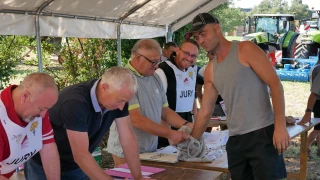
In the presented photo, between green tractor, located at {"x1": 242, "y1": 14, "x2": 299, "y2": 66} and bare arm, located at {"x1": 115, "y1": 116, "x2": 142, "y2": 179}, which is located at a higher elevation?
green tractor, located at {"x1": 242, "y1": 14, "x2": 299, "y2": 66}

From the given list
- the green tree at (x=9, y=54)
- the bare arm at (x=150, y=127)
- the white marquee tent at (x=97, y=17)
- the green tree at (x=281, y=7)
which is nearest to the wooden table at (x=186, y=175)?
the bare arm at (x=150, y=127)

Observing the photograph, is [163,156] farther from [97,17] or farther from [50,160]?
[97,17]

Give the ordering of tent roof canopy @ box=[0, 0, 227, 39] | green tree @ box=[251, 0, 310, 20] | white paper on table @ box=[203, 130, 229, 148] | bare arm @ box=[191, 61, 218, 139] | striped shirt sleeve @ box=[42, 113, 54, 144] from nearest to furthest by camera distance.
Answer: striped shirt sleeve @ box=[42, 113, 54, 144] → bare arm @ box=[191, 61, 218, 139] → white paper on table @ box=[203, 130, 229, 148] → tent roof canopy @ box=[0, 0, 227, 39] → green tree @ box=[251, 0, 310, 20]

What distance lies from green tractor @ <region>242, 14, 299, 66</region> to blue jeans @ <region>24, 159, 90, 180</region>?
39.3 ft

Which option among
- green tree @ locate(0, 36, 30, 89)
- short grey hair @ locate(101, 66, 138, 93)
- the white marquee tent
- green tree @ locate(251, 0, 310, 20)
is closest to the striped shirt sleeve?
short grey hair @ locate(101, 66, 138, 93)

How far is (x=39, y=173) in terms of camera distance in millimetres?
2154

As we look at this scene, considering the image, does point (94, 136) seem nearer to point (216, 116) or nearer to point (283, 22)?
point (216, 116)

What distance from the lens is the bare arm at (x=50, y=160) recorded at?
6.53ft

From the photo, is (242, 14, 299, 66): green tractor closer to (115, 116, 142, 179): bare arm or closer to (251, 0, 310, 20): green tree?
(115, 116, 142, 179): bare arm

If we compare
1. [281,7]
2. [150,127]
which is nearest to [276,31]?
[150,127]

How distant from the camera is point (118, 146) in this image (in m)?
2.67

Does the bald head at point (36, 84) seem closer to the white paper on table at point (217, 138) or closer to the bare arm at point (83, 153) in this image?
the bare arm at point (83, 153)

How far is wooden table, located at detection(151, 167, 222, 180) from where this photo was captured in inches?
89.7

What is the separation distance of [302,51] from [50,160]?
12.7 metres
